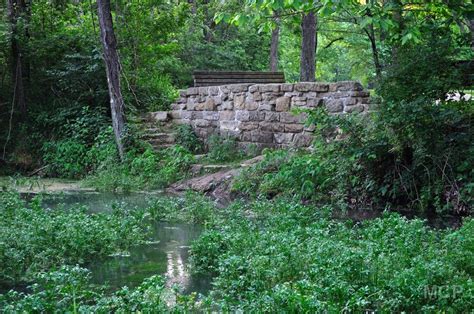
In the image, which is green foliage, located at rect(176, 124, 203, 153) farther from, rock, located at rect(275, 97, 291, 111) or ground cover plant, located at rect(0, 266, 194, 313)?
ground cover plant, located at rect(0, 266, 194, 313)


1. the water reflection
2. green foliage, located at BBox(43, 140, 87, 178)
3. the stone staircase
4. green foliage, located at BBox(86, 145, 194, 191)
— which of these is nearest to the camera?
the water reflection

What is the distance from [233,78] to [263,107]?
11.8 feet

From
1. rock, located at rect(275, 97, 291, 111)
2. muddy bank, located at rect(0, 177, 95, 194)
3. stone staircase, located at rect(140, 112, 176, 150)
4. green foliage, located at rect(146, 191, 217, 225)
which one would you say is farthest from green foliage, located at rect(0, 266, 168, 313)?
stone staircase, located at rect(140, 112, 176, 150)

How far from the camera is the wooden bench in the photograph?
1642 centimetres

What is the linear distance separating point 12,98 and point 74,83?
5.29 feet

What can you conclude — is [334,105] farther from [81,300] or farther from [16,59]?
[16,59]

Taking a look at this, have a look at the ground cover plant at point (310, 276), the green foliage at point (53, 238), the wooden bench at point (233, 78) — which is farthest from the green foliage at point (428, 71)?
the wooden bench at point (233, 78)

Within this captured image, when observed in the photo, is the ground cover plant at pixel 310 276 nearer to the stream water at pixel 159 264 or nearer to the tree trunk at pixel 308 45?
the stream water at pixel 159 264

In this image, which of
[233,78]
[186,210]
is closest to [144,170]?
[186,210]

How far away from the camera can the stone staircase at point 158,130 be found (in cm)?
1492

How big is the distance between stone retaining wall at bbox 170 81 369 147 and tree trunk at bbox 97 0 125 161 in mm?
1655

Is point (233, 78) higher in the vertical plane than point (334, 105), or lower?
higher

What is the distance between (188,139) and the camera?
14758mm

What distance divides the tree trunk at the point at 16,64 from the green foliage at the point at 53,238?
340 inches
